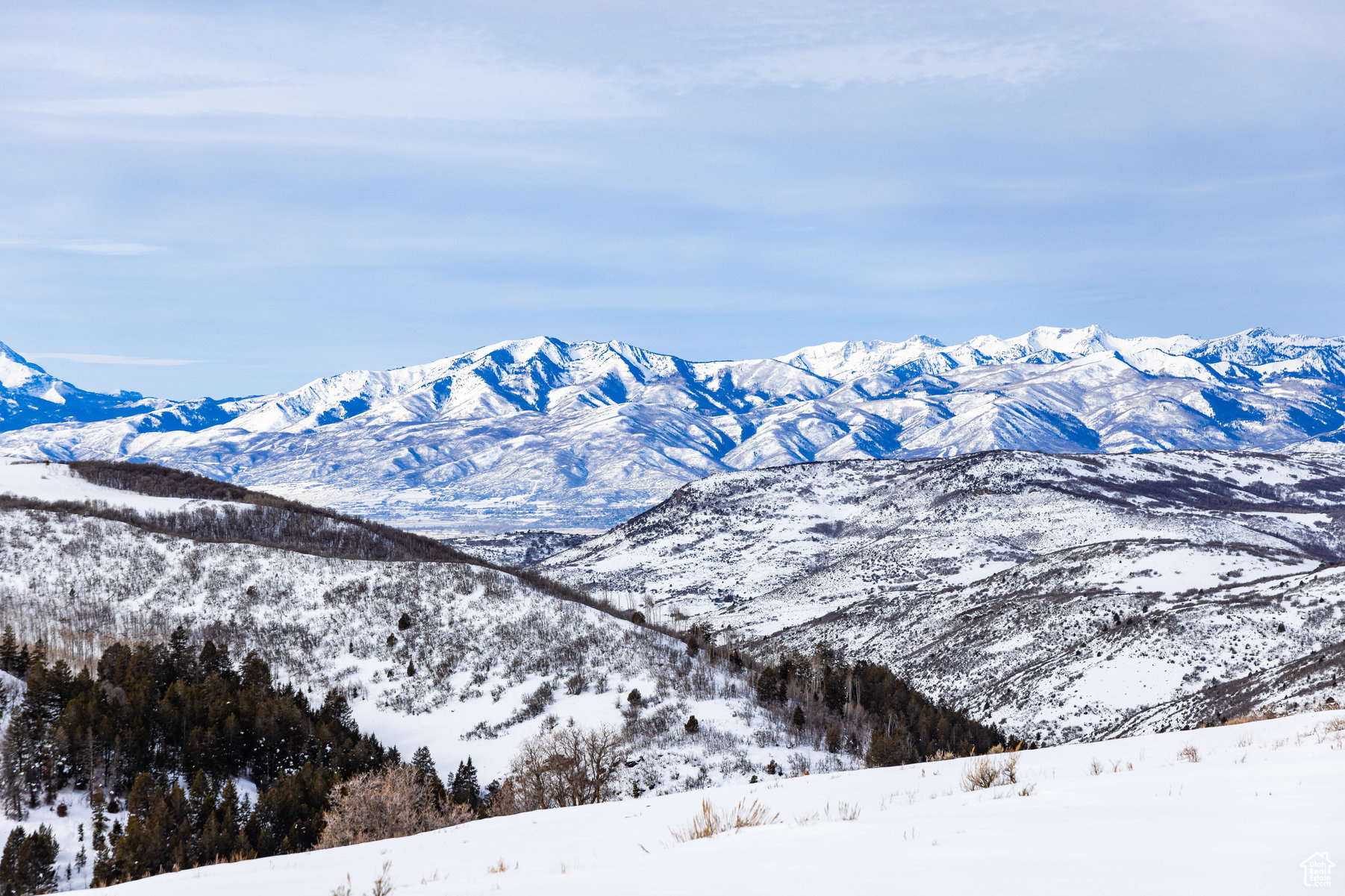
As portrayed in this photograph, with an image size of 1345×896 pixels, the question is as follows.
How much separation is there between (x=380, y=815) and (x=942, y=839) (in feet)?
116

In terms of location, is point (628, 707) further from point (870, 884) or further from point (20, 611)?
point (20, 611)

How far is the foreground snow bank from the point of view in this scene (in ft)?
28.6

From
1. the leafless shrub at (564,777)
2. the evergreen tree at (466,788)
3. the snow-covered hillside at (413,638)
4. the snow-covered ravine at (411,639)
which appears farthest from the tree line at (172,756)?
the leafless shrub at (564,777)

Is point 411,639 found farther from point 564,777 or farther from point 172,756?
point 564,777

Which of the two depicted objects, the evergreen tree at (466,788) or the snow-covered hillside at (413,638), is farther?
the snow-covered hillside at (413,638)

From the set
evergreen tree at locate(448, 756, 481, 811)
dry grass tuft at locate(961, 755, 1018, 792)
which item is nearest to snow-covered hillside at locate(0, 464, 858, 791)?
evergreen tree at locate(448, 756, 481, 811)

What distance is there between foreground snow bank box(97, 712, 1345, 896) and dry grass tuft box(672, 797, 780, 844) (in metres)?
0.27

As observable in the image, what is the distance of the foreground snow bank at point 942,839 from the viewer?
871 centimetres

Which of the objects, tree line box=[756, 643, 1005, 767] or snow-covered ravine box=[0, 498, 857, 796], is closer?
tree line box=[756, 643, 1005, 767]

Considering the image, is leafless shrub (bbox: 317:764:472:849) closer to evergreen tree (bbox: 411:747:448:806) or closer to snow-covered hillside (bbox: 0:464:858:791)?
evergreen tree (bbox: 411:747:448:806)

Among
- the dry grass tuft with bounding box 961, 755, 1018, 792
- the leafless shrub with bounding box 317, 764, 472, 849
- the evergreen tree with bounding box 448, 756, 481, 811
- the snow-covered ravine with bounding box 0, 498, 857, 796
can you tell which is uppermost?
the snow-covered ravine with bounding box 0, 498, 857, 796

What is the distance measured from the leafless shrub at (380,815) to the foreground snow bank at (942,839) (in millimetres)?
19499

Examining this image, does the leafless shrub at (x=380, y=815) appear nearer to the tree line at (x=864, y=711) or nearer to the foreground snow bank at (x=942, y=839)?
the foreground snow bank at (x=942, y=839)

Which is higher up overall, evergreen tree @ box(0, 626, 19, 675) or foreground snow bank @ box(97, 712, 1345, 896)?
evergreen tree @ box(0, 626, 19, 675)
